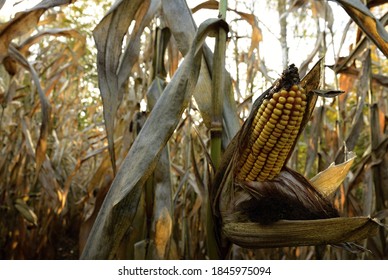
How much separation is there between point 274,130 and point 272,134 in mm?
13

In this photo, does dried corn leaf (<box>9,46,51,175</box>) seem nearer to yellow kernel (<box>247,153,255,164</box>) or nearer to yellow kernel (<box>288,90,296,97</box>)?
yellow kernel (<box>247,153,255,164</box>)

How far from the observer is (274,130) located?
81cm

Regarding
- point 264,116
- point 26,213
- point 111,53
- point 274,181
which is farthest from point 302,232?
point 26,213

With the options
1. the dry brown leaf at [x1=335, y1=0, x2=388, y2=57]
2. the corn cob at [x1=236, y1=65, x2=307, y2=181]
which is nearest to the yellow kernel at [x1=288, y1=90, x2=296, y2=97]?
the corn cob at [x1=236, y1=65, x2=307, y2=181]

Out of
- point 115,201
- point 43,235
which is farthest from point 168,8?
point 43,235

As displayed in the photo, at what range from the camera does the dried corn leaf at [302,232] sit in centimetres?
77

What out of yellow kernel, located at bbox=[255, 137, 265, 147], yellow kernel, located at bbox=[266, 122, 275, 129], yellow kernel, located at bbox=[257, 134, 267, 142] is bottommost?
yellow kernel, located at bbox=[255, 137, 265, 147]

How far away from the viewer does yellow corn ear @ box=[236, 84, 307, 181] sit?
78 centimetres

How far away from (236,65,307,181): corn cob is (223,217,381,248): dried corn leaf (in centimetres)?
11

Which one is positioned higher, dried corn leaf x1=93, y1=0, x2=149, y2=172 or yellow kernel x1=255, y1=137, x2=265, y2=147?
dried corn leaf x1=93, y1=0, x2=149, y2=172

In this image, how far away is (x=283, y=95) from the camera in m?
0.78
